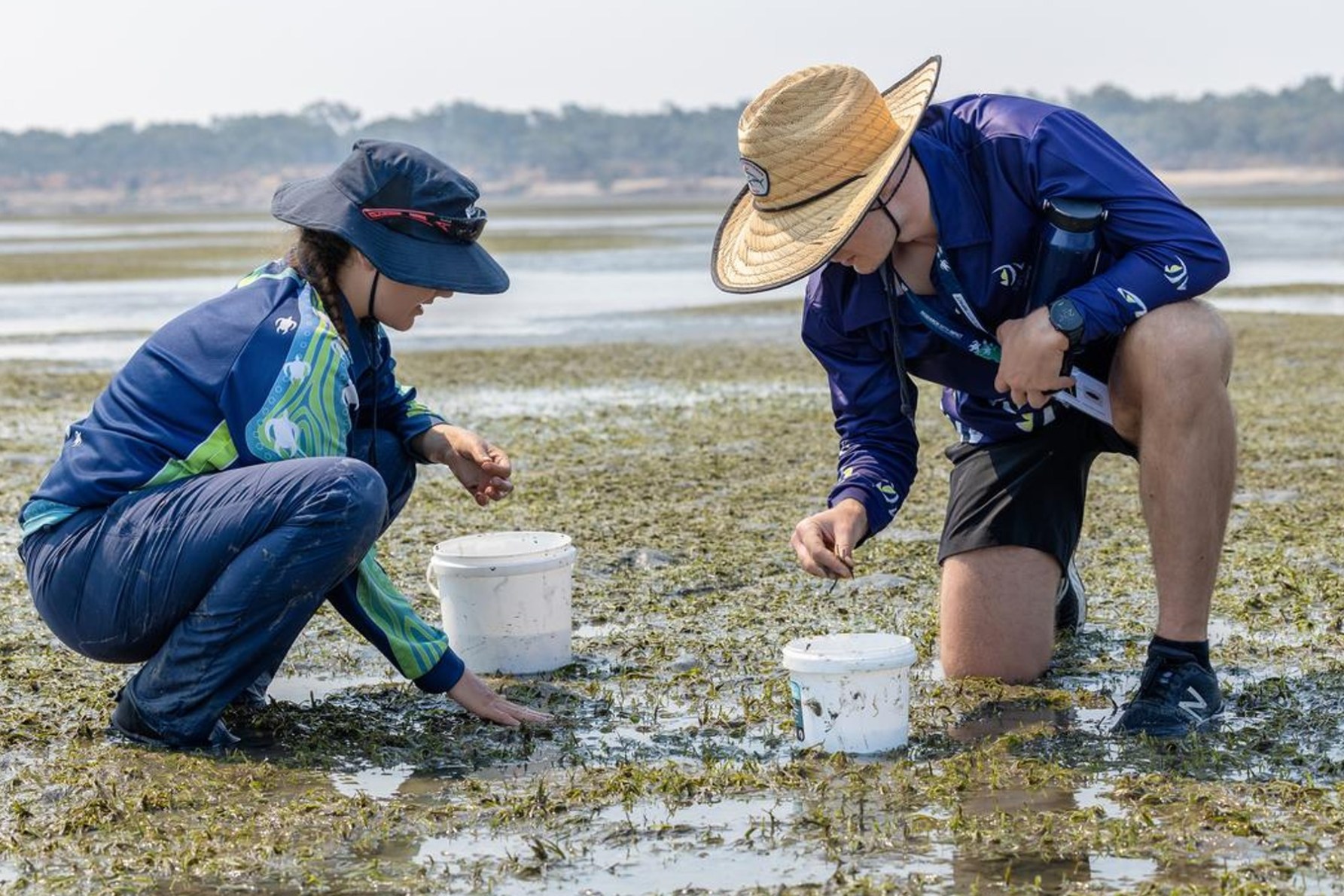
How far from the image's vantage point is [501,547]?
16.1 feet

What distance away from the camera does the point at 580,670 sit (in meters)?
4.98

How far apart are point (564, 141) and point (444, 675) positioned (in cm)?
14989

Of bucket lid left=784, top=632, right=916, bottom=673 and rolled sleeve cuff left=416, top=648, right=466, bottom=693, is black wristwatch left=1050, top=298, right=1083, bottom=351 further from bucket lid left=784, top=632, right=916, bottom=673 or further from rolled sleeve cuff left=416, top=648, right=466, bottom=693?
rolled sleeve cuff left=416, top=648, right=466, bottom=693

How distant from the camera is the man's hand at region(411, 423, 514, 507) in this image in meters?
4.61

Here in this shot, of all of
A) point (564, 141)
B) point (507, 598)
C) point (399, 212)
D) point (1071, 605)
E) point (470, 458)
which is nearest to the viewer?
point (399, 212)

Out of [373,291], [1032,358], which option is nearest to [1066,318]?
[1032,358]

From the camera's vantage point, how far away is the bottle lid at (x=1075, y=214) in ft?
13.6

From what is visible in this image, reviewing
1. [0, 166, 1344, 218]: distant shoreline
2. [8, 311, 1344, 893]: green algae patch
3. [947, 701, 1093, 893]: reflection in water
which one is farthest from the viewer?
[0, 166, 1344, 218]: distant shoreline

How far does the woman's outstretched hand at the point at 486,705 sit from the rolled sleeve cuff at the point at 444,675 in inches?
0.6

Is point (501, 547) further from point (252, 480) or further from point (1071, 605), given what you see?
point (1071, 605)

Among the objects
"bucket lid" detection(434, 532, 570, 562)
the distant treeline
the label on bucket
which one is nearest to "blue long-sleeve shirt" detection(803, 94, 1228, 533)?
the label on bucket

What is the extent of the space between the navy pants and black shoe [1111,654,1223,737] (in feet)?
5.85

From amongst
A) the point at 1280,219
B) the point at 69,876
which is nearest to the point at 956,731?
the point at 69,876

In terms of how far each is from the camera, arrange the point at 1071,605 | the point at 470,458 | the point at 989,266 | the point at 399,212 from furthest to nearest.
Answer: the point at 1071,605, the point at 470,458, the point at 989,266, the point at 399,212
